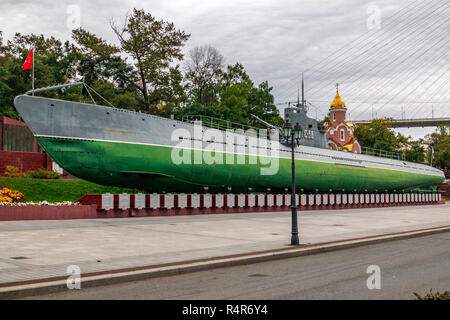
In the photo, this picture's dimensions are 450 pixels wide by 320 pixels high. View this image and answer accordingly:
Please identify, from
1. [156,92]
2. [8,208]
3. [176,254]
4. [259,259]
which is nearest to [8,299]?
[176,254]

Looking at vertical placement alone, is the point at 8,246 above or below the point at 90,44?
below

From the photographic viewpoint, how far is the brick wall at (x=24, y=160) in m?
30.3

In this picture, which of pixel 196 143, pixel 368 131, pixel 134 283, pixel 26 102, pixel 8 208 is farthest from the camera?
pixel 368 131

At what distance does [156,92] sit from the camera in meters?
59.5

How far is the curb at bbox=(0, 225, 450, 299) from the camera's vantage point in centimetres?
832

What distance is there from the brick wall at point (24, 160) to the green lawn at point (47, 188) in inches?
133

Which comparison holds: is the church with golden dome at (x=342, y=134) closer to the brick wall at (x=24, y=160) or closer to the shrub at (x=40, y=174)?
the brick wall at (x=24, y=160)

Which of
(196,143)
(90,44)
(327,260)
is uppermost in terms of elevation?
(90,44)

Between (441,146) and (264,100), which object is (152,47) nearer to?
(264,100)

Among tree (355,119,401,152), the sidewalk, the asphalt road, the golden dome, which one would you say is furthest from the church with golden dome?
the asphalt road

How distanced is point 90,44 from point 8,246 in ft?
167

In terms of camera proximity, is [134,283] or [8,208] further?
[8,208]
